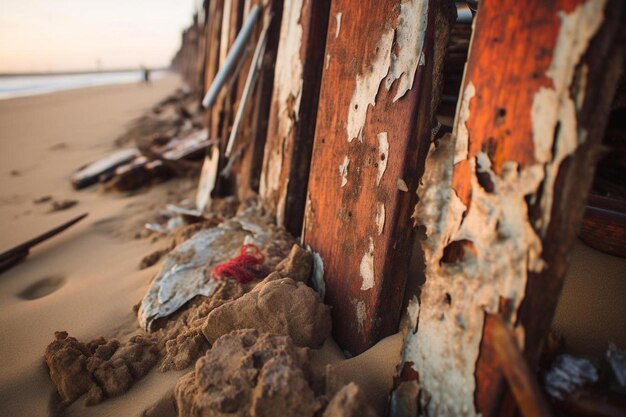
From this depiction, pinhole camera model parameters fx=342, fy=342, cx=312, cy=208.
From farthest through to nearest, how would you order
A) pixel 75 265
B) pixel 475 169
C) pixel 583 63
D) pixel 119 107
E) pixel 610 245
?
pixel 119 107 < pixel 75 265 < pixel 610 245 < pixel 475 169 < pixel 583 63

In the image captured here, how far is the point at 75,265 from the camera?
83.7 inches

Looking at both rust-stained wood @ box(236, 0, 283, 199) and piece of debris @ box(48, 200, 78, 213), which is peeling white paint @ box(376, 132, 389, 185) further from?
piece of debris @ box(48, 200, 78, 213)

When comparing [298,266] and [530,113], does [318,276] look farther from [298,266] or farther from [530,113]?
[530,113]

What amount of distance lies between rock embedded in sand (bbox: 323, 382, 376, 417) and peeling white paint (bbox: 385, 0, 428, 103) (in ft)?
2.58

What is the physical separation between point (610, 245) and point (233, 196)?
6.50ft

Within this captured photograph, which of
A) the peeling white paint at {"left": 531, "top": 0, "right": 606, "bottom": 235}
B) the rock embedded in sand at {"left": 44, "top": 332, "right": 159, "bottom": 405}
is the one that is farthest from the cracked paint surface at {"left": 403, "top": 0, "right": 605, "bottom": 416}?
the rock embedded in sand at {"left": 44, "top": 332, "right": 159, "bottom": 405}

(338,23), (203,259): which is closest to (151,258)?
(203,259)

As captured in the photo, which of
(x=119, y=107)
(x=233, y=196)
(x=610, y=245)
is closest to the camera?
(x=610, y=245)

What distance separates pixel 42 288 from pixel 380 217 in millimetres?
2013

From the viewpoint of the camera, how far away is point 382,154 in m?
1.05

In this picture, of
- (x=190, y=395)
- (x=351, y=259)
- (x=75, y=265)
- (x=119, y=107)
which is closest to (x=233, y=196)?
(x=75, y=265)

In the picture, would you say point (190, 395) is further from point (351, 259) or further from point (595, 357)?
point (595, 357)

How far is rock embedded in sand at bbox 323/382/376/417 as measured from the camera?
2.48 ft

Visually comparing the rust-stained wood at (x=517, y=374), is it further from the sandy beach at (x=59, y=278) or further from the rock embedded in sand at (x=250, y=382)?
the sandy beach at (x=59, y=278)
